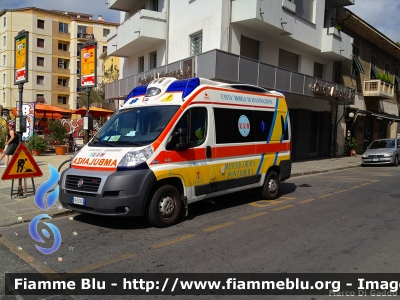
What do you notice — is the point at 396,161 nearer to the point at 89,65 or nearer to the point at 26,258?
the point at 89,65

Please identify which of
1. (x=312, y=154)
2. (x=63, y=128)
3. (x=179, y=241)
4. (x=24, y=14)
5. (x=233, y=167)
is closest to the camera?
(x=179, y=241)

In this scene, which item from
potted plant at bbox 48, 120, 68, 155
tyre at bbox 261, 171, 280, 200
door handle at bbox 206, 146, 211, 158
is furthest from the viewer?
potted plant at bbox 48, 120, 68, 155

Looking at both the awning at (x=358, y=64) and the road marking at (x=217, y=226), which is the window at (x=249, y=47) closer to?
the road marking at (x=217, y=226)

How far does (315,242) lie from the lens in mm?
5578

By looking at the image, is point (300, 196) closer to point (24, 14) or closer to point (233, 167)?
point (233, 167)

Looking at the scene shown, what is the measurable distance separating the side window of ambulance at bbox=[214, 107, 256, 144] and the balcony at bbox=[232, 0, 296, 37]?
Answer: 25.9ft

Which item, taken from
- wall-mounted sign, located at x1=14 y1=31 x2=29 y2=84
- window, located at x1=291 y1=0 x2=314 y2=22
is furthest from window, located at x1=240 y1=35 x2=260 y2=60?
wall-mounted sign, located at x1=14 y1=31 x2=29 y2=84

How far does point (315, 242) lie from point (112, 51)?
1968cm

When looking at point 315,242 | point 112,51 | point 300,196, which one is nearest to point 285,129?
point 300,196

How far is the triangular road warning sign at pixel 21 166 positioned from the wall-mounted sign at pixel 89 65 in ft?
10.4

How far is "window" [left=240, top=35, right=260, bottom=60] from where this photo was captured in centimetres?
1609

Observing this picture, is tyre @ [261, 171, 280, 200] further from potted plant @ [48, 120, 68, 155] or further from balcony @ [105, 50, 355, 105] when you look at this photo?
potted plant @ [48, 120, 68, 155]

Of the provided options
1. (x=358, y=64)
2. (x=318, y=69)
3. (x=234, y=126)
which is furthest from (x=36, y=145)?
(x=358, y=64)

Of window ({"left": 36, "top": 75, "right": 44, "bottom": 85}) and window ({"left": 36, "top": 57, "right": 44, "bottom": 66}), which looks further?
window ({"left": 36, "top": 57, "right": 44, "bottom": 66})
